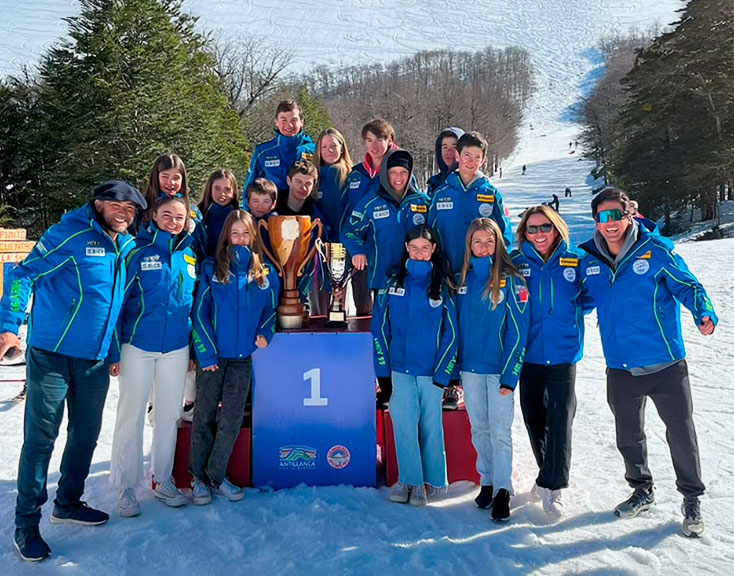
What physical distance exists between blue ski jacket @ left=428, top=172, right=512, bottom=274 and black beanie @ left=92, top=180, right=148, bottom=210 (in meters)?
1.92

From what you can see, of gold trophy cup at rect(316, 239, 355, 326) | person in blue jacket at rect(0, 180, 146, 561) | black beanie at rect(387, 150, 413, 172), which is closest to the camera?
person in blue jacket at rect(0, 180, 146, 561)

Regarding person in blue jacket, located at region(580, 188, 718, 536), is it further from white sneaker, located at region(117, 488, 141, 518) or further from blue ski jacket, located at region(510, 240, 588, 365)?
white sneaker, located at region(117, 488, 141, 518)

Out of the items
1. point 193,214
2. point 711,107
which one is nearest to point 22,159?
point 193,214

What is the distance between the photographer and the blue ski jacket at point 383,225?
4055mm

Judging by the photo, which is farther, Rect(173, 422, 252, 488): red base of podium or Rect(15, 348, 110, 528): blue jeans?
Rect(173, 422, 252, 488): red base of podium

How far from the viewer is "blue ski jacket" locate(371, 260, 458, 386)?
3.49 m

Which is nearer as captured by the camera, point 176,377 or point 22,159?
point 176,377

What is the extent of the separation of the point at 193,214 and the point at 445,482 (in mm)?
2472

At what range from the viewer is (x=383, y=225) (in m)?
4.07

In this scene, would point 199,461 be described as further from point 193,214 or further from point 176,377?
point 193,214

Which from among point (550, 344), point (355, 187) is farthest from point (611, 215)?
point (355, 187)

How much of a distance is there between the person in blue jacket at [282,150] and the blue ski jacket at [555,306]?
2432 millimetres

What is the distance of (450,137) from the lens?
15.6ft

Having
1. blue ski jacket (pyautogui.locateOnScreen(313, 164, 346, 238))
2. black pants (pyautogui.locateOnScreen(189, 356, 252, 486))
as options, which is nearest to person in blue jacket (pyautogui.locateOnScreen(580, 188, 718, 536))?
blue ski jacket (pyautogui.locateOnScreen(313, 164, 346, 238))
